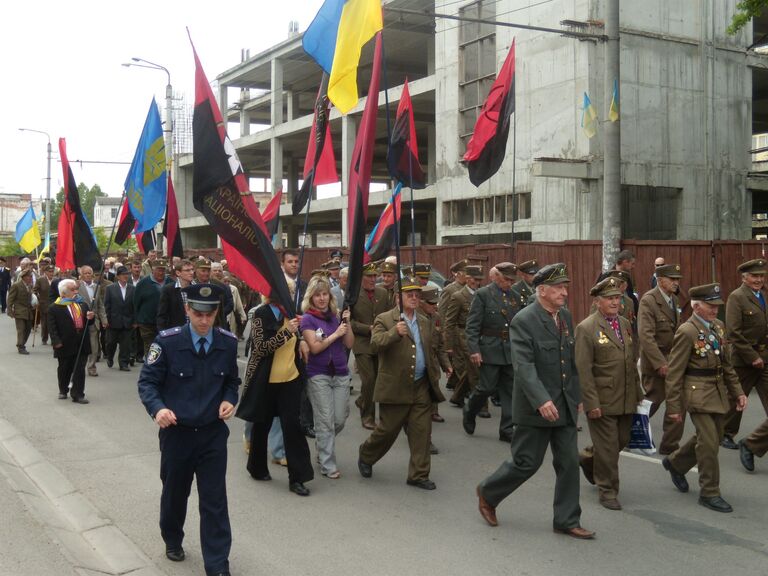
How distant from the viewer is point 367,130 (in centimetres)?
727

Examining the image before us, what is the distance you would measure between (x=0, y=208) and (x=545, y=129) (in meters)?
112

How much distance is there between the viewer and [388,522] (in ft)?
20.1

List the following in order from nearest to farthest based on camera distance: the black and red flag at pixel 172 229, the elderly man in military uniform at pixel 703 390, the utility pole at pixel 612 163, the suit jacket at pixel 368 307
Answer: the elderly man in military uniform at pixel 703 390
the suit jacket at pixel 368 307
the black and red flag at pixel 172 229
the utility pole at pixel 612 163

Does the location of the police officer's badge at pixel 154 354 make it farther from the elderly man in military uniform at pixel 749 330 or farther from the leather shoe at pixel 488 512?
the elderly man in military uniform at pixel 749 330

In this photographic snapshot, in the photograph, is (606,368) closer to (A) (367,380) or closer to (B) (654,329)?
(B) (654,329)

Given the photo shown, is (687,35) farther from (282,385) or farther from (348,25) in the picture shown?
(282,385)

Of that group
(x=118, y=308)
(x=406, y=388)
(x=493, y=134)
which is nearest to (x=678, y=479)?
(x=406, y=388)

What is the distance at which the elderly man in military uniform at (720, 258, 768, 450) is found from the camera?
811 centimetres

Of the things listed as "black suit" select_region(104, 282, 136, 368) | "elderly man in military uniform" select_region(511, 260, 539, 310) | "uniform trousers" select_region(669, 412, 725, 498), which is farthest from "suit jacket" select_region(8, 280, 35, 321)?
"uniform trousers" select_region(669, 412, 725, 498)

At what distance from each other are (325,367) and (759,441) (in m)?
3.93

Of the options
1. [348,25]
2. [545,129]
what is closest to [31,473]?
[348,25]

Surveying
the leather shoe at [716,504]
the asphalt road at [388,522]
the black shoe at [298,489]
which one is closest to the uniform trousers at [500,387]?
the asphalt road at [388,522]

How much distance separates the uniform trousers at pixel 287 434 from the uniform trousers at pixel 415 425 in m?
0.70

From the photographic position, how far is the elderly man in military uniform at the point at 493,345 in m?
8.88
